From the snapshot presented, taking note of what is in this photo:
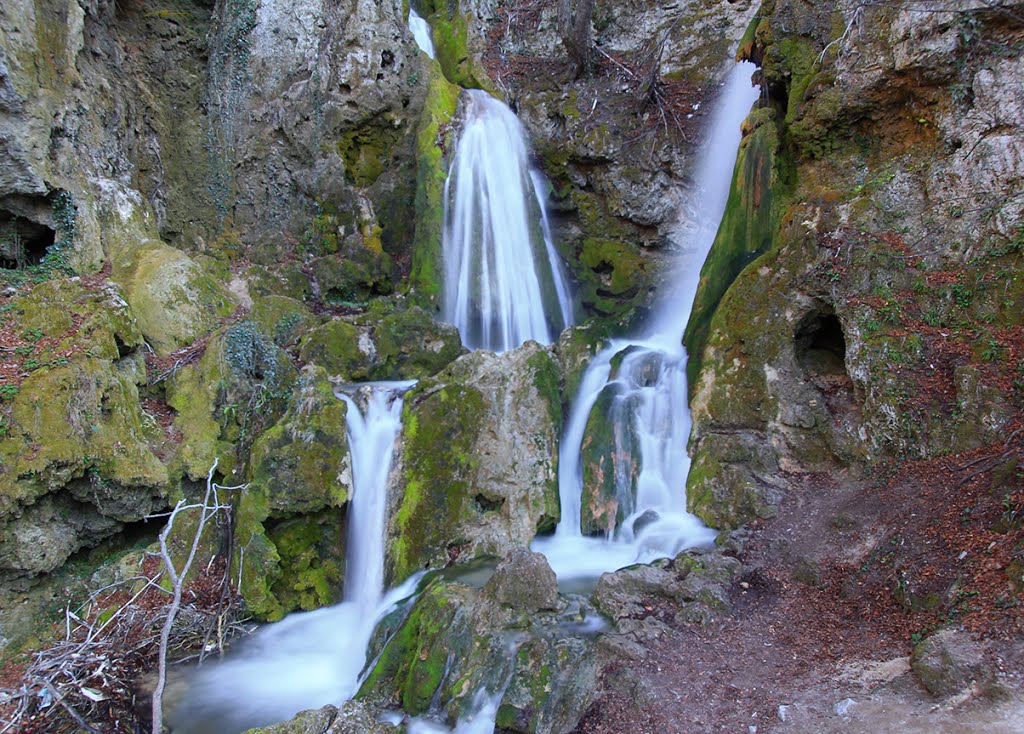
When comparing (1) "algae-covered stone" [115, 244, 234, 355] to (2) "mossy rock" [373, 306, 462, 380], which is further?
(2) "mossy rock" [373, 306, 462, 380]

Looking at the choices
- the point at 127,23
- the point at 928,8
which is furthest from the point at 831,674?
the point at 127,23

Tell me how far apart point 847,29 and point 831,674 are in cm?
769

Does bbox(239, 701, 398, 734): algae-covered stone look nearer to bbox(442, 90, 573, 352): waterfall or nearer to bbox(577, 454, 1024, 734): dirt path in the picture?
bbox(577, 454, 1024, 734): dirt path

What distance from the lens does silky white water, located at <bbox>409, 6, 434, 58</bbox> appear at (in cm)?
1420

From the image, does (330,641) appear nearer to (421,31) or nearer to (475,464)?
(475,464)

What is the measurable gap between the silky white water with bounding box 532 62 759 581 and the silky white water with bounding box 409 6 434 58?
30.4 feet

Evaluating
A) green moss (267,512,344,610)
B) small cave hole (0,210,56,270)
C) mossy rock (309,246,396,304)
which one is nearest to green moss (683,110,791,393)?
green moss (267,512,344,610)

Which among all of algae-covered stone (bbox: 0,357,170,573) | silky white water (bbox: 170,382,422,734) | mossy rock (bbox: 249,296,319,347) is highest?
mossy rock (bbox: 249,296,319,347)

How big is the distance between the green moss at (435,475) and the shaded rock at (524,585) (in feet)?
5.59

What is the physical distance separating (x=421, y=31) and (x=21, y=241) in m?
10.2

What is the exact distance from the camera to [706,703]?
417 cm

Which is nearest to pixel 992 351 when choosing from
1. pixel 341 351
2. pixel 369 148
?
pixel 341 351

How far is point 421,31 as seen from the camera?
14500mm

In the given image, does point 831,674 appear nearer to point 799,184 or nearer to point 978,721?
point 978,721
